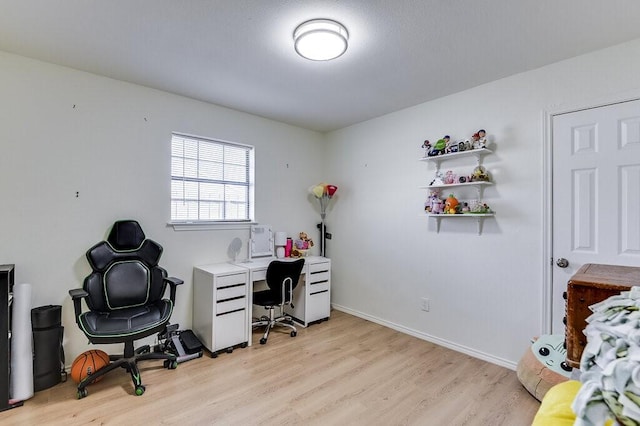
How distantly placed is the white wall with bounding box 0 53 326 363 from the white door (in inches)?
121

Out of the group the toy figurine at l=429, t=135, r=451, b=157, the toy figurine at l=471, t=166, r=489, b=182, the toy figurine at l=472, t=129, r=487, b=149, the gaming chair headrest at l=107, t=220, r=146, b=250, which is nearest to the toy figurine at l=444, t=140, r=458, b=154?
the toy figurine at l=429, t=135, r=451, b=157

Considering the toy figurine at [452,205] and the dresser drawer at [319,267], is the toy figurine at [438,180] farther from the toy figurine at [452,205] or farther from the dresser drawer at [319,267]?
the dresser drawer at [319,267]

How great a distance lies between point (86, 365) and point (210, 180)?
193 cm

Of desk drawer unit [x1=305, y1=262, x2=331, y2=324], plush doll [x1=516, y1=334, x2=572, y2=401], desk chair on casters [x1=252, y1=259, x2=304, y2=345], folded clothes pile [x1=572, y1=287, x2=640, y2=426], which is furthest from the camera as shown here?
desk drawer unit [x1=305, y1=262, x2=331, y2=324]

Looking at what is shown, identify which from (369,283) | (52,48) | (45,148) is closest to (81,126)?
(45,148)

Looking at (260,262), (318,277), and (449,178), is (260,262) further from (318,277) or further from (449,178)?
(449,178)

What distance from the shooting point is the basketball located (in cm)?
228

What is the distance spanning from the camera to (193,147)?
3.30 m

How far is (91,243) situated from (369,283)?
2.88m

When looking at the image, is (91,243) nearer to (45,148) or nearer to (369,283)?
(45,148)

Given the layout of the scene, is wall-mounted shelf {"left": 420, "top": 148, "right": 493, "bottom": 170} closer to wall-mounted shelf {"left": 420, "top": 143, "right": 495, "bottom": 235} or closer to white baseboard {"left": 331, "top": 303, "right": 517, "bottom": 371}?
wall-mounted shelf {"left": 420, "top": 143, "right": 495, "bottom": 235}

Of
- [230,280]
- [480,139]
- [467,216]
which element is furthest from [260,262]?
[480,139]

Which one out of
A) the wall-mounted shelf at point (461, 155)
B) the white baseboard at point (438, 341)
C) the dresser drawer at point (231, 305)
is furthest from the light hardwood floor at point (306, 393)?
the wall-mounted shelf at point (461, 155)

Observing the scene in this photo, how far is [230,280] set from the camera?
2.96 meters
